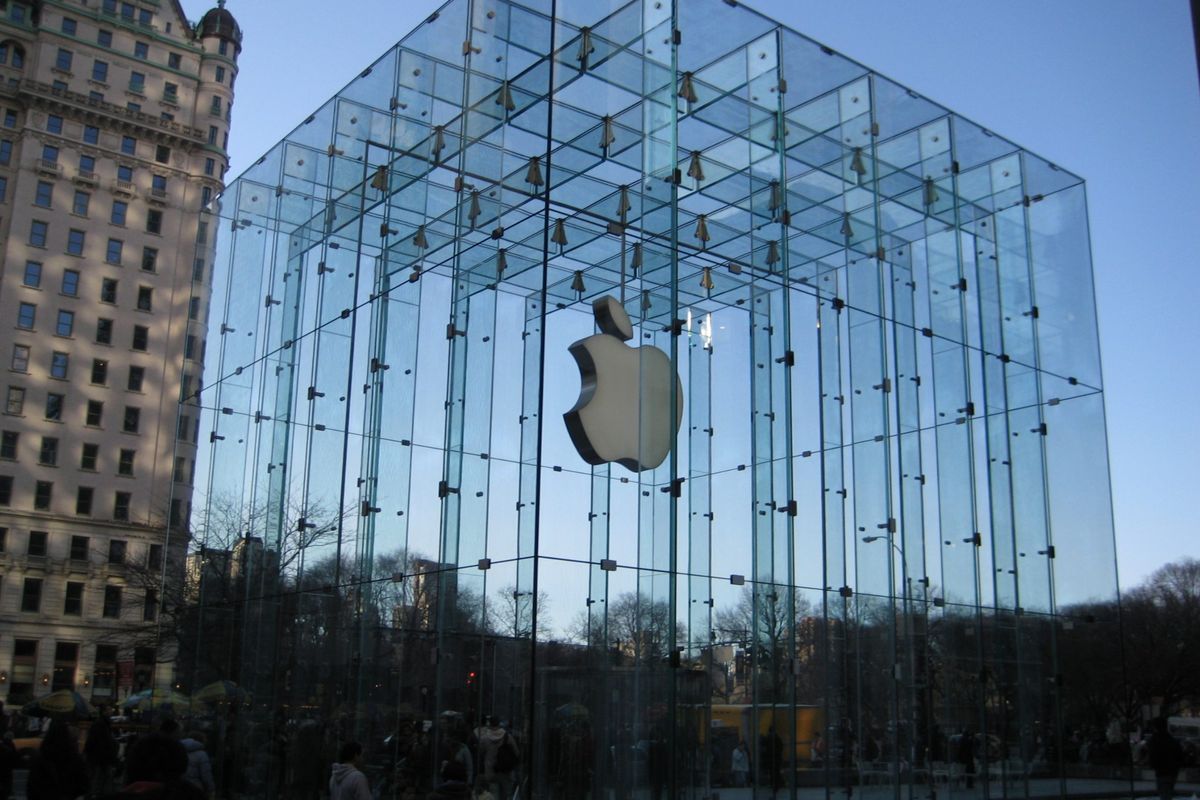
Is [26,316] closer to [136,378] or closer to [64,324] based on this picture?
[64,324]

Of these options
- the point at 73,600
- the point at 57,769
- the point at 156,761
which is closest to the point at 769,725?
the point at 57,769

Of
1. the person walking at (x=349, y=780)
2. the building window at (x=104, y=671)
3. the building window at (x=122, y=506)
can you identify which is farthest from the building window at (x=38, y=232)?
the person walking at (x=349, y=780)

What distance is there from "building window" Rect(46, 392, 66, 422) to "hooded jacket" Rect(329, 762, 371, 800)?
5544 centimetres

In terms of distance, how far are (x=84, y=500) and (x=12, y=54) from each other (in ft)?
82.4

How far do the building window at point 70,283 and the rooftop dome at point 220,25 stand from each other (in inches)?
708

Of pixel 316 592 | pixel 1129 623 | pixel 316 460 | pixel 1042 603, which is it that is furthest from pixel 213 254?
pixel 1129 623

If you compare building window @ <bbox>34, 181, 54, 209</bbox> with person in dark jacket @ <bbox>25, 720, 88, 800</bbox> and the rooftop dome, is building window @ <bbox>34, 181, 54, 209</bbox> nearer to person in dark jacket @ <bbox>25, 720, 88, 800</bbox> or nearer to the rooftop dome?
the rooftop dome

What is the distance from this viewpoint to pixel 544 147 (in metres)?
15.8

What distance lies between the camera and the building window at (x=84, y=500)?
192 ft

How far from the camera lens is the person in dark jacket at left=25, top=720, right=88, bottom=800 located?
8812mm

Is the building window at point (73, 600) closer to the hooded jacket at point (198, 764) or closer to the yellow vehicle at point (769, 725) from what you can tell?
the hooded jacket at point (198, 764)

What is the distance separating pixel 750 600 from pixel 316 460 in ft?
24.8

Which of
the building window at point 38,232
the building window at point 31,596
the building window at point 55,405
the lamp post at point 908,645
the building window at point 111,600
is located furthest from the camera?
the building window at point 38,232

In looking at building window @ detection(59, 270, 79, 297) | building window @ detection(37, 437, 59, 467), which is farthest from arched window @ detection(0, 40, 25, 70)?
building window @ detection(37, 437, 59, 467)
